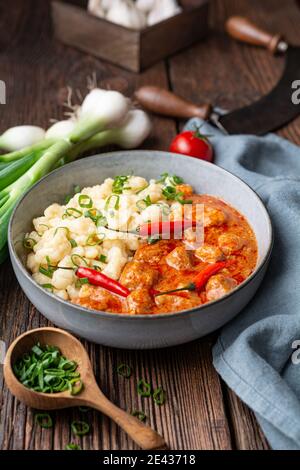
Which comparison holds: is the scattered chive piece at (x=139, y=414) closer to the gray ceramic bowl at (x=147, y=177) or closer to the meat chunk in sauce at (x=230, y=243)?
the gray ceramic bowl at (x=147, y=177)

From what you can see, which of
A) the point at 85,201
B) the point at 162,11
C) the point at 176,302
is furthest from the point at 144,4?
the point at 176,302

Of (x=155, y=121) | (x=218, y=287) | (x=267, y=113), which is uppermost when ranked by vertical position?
(x=218, y=287)

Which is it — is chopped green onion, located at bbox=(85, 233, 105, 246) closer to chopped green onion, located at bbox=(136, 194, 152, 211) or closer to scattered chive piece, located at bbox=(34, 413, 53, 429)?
chopped green onion, located at bbox=(136, 194, 152, 211)

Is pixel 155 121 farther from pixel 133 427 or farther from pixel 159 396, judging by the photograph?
pixel 133 427

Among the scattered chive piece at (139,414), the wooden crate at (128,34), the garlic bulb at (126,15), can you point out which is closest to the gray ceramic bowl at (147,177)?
the scattered chive piece at (139,414)

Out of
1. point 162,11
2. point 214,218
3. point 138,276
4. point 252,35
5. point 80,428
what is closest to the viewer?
point 80,428
